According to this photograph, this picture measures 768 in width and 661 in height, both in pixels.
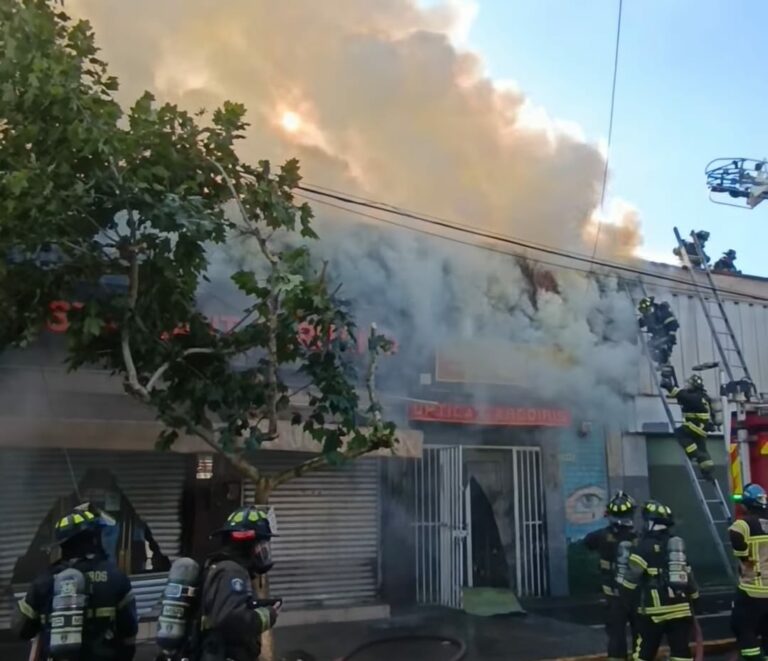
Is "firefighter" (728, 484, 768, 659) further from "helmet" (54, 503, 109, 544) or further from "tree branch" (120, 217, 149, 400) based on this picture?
"helmet" (54, 503, 109, 544)

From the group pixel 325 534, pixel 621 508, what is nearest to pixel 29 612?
pixel 621 508

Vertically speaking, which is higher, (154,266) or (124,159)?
(124,159)

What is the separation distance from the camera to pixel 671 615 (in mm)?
5406

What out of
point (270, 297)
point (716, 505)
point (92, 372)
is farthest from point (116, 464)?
point (716, 505)

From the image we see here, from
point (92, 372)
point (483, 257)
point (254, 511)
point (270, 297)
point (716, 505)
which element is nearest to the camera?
point (254, 511)

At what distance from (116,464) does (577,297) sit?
573 cm

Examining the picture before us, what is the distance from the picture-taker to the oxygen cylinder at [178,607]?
12.2ft

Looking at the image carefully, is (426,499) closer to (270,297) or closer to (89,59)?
(270,297)

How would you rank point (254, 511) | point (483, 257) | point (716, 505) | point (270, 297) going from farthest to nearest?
point (716, 505) < point (483, 257) < point (270, 297) < point (254, 511)

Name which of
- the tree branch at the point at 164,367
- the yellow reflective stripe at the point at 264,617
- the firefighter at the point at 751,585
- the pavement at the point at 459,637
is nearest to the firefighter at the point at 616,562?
the pavement at the point at 459,637

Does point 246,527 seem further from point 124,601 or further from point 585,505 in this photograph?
point 585,505

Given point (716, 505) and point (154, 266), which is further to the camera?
point (716, 505)

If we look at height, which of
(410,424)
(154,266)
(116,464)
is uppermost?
(154,266)

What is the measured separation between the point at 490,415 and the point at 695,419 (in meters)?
2.48
